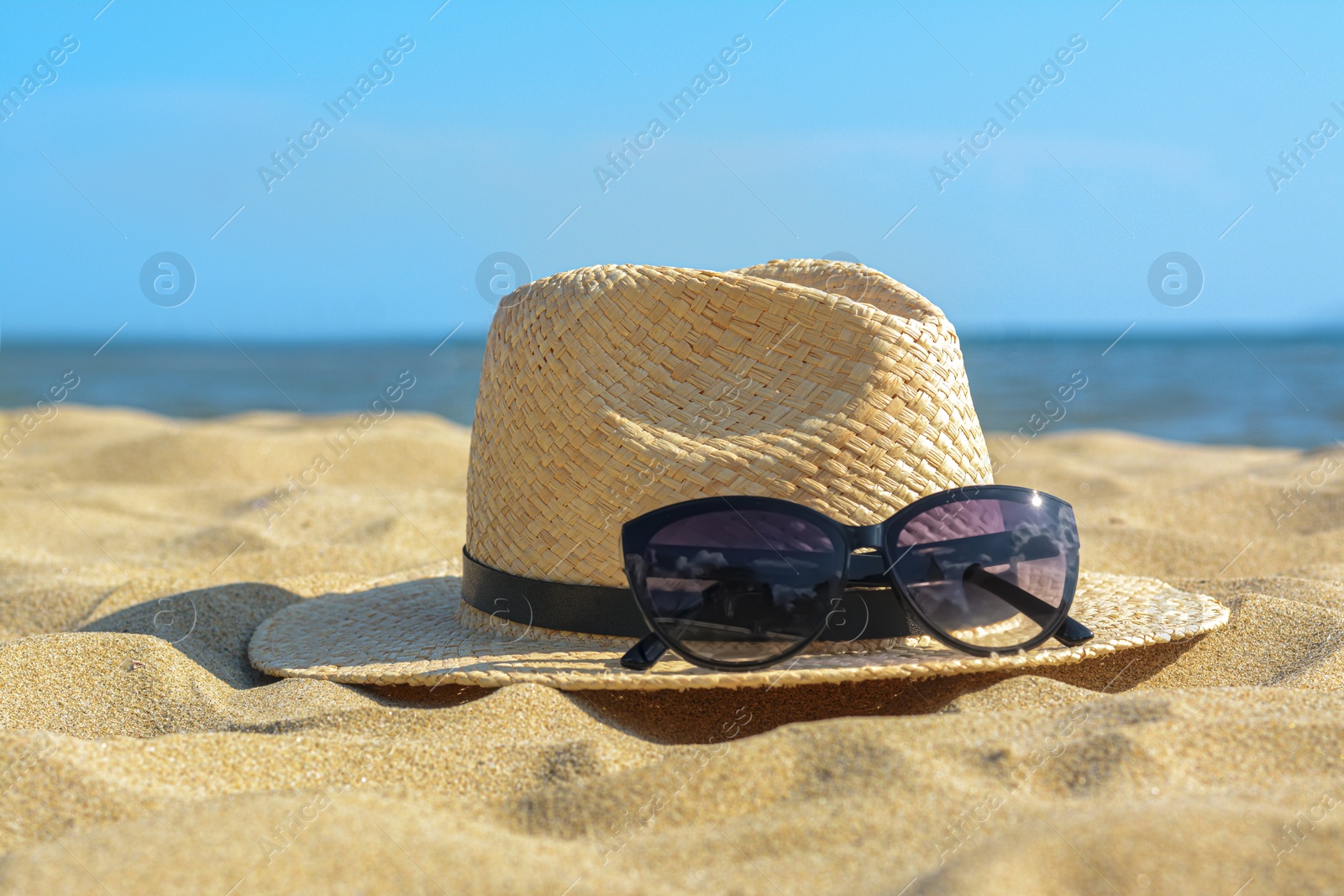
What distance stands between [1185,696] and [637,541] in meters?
1.02

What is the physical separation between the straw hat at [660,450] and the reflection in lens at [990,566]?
7 centimetres

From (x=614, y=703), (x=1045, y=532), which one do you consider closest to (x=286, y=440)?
(x=614, y=703)

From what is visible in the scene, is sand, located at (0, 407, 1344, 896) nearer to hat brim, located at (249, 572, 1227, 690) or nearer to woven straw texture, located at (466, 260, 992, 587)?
hat brim, located at (249, 572, 1227, 690)

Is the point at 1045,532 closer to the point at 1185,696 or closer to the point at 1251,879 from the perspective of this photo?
the point at 1185,696

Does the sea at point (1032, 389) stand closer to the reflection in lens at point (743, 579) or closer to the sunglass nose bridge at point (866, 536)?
the sunglass nose bridge at point (866, 536)

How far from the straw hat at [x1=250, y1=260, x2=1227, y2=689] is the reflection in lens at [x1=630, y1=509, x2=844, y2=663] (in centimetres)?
8

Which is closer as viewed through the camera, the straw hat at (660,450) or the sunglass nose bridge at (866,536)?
the sunglass nose bridge at (866,536)

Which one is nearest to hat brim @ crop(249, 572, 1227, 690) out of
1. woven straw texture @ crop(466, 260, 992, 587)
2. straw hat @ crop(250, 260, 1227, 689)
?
straw hat @ crop(250, 260, 1227, 689)

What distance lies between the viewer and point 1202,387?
59.9ft

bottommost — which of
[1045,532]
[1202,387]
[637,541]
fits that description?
[1202,387]

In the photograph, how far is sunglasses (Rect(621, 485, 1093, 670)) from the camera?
1.90 metres

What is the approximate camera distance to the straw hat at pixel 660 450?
203 centimetres

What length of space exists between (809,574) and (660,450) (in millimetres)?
415

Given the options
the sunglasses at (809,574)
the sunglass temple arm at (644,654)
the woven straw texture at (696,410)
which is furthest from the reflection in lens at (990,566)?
the sunglass temple arm at (644,654)
